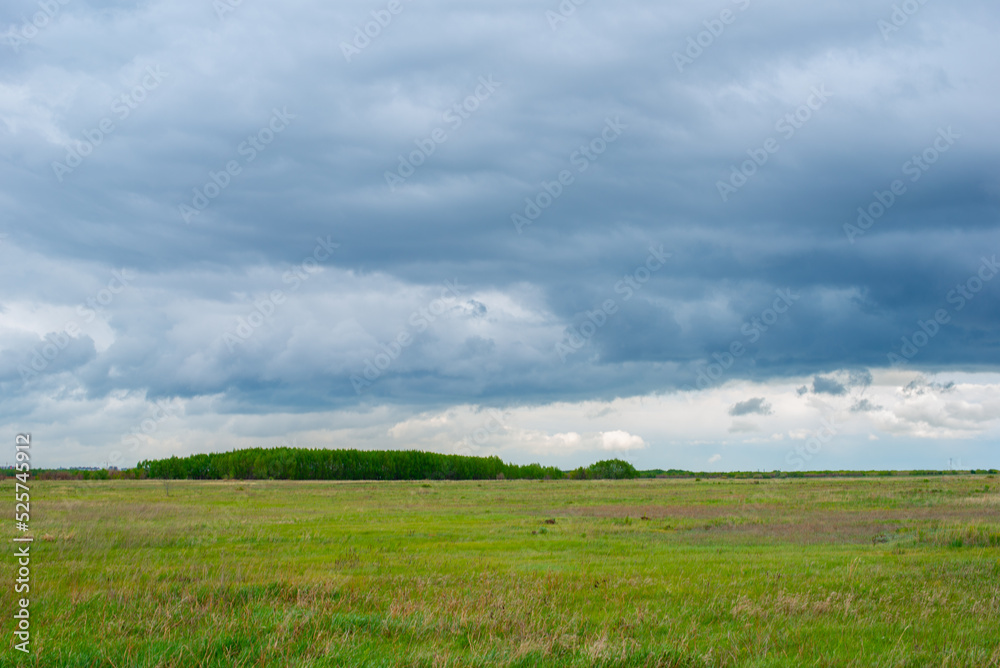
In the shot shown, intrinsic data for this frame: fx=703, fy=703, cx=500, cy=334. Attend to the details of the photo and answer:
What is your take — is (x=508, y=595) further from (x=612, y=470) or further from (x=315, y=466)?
(x=612, y=470)

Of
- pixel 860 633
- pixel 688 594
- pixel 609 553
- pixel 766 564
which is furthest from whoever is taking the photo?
pixel 609 553

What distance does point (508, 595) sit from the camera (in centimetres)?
1476

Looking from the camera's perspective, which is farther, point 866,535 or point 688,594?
point 866,535

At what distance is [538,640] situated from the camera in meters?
11.3

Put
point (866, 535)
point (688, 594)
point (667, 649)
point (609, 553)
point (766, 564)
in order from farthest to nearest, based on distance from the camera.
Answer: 1. point (866, 535)
2. point (609, 553)
3. point (766, 564)
4. point (688, 594)
5. point (667, 649)

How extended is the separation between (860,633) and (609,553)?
11863 millimetres

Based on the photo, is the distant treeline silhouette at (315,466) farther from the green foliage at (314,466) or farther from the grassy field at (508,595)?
the grassy field at (508,595)

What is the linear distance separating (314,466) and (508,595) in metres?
150

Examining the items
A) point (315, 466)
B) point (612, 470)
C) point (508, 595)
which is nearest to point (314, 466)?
point (315, 466)

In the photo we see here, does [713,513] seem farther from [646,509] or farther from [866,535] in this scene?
[866,535]

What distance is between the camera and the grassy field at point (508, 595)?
10875 millimetres

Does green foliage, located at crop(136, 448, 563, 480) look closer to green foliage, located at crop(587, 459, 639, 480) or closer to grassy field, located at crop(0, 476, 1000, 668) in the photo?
green foliage, located at crop(587, 459, 639, 480)

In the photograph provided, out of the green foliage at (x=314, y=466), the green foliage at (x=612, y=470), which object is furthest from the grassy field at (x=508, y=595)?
the green foliage at (x=612, y=470)

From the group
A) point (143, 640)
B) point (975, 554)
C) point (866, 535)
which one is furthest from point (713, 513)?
point (143, 640)
